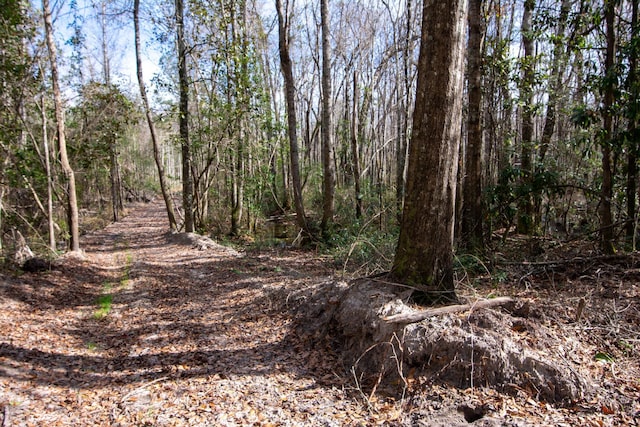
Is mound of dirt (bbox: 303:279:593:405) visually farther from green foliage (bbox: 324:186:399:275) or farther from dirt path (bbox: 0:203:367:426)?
green foliage (bbox: 324:186:399:275)

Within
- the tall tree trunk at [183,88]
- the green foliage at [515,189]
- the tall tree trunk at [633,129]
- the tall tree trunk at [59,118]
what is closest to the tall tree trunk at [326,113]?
the green foliage at [515,189]

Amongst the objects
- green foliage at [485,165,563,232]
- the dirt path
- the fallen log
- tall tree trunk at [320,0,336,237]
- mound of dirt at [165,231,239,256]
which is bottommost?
the dirt path

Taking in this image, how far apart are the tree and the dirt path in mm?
1557

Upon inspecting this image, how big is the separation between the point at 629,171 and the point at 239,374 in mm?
6684

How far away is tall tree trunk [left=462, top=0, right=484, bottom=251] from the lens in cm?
666

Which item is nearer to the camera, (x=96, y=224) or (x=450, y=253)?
(x=450, y=253)

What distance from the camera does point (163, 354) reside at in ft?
15.2

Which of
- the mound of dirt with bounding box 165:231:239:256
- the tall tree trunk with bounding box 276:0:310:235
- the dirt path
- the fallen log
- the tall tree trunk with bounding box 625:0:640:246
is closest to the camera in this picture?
the dirt path

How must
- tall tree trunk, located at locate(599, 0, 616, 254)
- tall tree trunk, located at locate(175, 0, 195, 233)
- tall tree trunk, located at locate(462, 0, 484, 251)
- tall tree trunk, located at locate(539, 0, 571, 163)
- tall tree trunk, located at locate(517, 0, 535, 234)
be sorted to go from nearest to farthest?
tall tree trunk, located at locate(599, 0, 616, 254)
tall tree trunk, located at locate(462, 0, 484, 251)
tall tree trunk, located at locate(517, 0, 535, 234)
tall tree trunk, located at locate(539, 0, 571, 163)
tall tree trunk, located at locate(175, 0, 195, 233)

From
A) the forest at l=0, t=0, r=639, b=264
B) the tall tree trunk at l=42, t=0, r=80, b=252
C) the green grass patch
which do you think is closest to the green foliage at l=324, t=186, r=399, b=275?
the forest at l=0, t=0, r=639, b=264

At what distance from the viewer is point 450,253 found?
13.8ft

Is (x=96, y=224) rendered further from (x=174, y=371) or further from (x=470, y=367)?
(x=470, y=367)

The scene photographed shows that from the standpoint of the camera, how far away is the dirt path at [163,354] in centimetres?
343

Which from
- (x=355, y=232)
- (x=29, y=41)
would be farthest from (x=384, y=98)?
(x=29, y=41)
